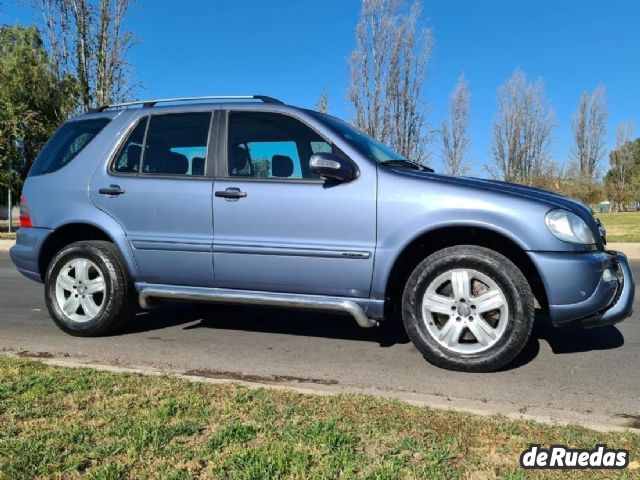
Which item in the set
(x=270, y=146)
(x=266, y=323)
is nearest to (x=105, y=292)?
(x=266, y=323)

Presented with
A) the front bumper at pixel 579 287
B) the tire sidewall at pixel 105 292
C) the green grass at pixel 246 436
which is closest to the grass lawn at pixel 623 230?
the front bumper at pixel 579 287

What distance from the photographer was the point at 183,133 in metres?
4.66

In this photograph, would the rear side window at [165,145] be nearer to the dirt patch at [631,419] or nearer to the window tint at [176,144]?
the window tint at [176,144]

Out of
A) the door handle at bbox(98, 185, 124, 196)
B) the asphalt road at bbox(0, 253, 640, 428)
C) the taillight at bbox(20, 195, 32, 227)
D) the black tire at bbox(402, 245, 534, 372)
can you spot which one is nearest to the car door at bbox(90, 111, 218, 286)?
the door handle at bbox(98, 185, 124, 196)

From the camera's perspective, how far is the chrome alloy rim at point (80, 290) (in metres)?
4.68

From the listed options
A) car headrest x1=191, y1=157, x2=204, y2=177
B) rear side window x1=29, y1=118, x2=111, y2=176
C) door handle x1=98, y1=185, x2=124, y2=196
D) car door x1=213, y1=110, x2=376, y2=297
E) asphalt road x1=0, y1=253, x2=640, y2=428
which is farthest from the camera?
rear side window x1=29, y1=118, x2=111, y2=176

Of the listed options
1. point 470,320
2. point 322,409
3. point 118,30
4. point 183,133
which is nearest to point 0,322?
point 183,133

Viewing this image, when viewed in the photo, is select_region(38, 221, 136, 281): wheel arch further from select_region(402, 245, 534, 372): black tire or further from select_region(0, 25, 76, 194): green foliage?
select_region(0, 25, 76, 194): green foliage

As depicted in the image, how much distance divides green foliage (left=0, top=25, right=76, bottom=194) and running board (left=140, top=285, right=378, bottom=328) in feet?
60.0

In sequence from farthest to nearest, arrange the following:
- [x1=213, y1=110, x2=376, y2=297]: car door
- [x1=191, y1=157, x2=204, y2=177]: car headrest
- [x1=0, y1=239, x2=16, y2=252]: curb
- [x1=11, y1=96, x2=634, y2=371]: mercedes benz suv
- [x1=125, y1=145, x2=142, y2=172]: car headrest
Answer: [x1=0, y1=239, x2=16, y2=252]: curb, [x1=125, y1=145, x2=142, y2=172]: car headrest, [x1=191, y1=157, x2=204, y2=177]: car headrest, [x1=213, y1=110, x2=376, y2=297]: car door, [x1=11, y1=96, x2=634, y2=371]: mercedes benz suv

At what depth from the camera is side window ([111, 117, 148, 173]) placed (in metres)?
4.65

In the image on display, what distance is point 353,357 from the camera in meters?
4.21

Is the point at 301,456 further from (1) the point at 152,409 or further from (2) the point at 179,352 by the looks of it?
(2) the point at 179,352

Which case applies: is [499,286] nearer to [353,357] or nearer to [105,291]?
[353,357]
